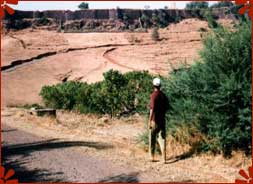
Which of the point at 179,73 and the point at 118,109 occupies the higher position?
the point at 179,73

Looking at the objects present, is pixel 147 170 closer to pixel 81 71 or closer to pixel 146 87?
pixel 146 87

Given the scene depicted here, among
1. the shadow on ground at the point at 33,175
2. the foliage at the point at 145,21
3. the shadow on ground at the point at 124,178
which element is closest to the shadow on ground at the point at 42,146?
the shadow on ground at the point at 33,175

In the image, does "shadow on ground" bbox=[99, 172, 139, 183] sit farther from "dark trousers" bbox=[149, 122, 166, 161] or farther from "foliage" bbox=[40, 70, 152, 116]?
"foliage" bbox=[40, 70, 152, 116]

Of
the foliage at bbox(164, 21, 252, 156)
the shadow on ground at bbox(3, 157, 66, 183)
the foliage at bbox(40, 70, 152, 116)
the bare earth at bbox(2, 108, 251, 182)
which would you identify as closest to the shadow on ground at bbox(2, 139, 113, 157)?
the bare earth at bbox(2, 108, 251, 182)

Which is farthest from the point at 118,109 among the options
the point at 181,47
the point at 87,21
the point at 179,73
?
the point at 87,21

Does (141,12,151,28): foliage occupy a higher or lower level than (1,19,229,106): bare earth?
higher

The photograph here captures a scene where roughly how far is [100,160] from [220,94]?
2723mm

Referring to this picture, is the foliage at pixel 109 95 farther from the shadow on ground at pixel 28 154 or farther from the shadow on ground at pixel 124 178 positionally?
the shadow on ground at pixel 124 178

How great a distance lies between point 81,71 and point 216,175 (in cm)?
3648

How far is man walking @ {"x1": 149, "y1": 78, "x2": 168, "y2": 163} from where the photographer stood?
10.0 meters

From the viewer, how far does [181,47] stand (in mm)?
62719

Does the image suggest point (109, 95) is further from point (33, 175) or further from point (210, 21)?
point (33, 175)

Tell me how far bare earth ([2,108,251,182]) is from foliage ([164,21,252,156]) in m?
0.40

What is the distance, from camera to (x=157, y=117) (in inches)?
403
